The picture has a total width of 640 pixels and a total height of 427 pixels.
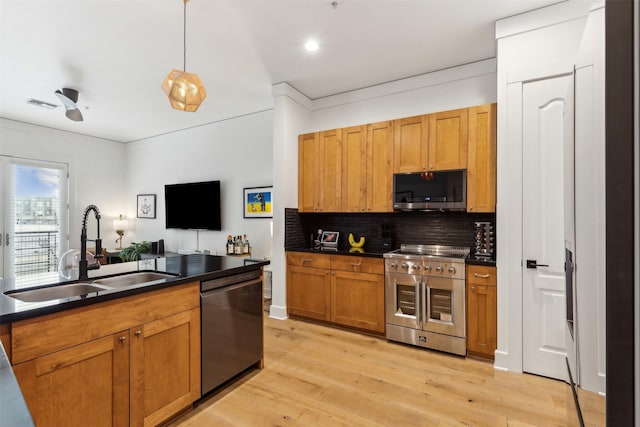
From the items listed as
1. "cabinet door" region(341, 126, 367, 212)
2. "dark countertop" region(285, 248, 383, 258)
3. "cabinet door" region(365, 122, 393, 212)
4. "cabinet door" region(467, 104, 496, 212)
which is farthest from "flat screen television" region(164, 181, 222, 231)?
"cabinet door" region(467, 104, 496, 212)

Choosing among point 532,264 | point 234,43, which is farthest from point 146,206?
point 532,264

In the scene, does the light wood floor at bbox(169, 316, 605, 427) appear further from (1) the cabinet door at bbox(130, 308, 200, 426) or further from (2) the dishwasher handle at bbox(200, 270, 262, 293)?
(2) the dishwasher handle at bbox(200, 270, 262, 293)

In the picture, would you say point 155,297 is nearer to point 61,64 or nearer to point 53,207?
point 61,64

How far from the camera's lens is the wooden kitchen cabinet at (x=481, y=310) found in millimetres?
2840

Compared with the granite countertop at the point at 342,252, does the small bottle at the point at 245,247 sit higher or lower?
lower

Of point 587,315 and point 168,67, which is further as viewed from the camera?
point 168,67

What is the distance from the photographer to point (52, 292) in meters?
1.88

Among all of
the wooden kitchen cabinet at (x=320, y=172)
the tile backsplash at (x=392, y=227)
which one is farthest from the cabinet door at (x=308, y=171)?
the tile backsplash at (x=392, y=227)

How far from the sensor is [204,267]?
7.82ft

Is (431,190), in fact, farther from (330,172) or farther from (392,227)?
(330,172)

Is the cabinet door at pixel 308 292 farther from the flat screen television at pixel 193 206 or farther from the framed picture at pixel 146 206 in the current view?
the framed picture at pixel 146 206

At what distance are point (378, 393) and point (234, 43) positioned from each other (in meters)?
3.35

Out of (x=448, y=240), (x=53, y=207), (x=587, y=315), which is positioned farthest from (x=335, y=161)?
(x=53, y=207)

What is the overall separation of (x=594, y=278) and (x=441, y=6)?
252cm
